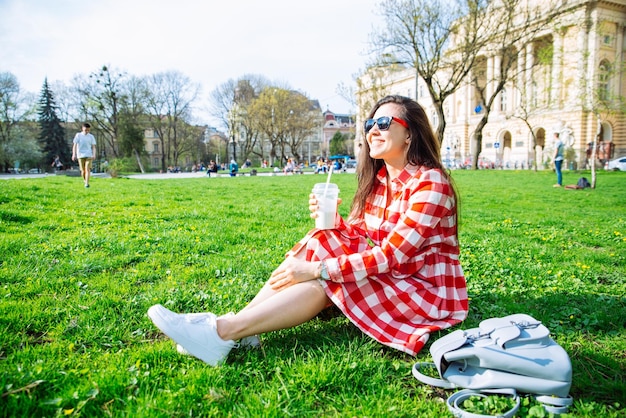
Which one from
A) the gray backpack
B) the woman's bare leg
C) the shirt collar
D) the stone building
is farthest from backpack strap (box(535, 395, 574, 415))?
the stone building

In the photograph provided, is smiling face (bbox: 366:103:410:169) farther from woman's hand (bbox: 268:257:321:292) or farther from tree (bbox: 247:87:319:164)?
tree (bbox: 247:87:319:164)

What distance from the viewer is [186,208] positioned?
8383 millimetres

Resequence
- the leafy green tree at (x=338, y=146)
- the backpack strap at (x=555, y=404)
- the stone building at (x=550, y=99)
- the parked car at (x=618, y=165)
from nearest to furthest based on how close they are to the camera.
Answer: the backpack strap at (x=555, y=404), the stone building at (x=550, y=99), the parked car at (x=618, y=165), the leafy green tree at (x=338, y=146)

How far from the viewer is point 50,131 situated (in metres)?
51.7

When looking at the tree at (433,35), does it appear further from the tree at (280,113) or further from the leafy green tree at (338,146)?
the leafy green tree at (338,146)

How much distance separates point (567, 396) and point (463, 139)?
62321 millimetres

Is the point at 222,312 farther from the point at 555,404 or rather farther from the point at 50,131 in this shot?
the point at 50,131

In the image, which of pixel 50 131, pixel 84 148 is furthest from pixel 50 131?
pixel 84 148

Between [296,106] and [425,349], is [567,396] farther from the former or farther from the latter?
[296,106]

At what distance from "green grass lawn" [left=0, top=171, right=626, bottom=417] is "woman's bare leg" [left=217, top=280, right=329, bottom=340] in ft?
0.61

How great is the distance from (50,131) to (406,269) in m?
60.8

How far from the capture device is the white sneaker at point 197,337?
2.20 meters

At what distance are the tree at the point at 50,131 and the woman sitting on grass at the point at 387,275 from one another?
194 ft

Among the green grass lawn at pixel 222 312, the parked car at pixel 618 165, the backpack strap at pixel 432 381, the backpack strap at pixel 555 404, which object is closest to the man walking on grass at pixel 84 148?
the green grass lawn at pixel 222 312
